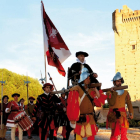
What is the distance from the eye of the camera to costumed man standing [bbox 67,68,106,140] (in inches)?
211

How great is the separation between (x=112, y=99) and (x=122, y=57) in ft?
101

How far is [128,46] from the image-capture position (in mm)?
37156

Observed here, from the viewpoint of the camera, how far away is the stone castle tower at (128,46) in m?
36.0

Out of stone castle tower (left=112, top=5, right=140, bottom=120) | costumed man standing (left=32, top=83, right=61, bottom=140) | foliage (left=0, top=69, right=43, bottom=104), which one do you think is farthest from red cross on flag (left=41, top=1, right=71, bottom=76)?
foliage (left=0, top=69, right=43, bottom=104)

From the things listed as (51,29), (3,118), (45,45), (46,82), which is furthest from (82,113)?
(3,118)

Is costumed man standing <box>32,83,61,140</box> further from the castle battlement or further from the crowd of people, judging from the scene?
the castle battlement

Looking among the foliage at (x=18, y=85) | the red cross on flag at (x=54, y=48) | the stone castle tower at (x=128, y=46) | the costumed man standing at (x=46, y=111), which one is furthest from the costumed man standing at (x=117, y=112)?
the foliage at (x=18, y=85)

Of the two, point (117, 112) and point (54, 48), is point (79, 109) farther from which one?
point (54, 48)

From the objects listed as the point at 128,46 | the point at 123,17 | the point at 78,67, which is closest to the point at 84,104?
the point at 78,67

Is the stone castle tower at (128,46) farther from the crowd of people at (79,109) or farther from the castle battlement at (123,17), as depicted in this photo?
the crowd of people at (79,109)

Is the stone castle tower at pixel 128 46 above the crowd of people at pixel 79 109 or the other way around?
above

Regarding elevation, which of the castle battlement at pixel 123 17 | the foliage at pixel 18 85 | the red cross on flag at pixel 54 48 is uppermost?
the castle battlement at pixel 123 17

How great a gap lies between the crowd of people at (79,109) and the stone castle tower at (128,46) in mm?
27638

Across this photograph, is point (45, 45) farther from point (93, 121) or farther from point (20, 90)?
point (20, 90)
